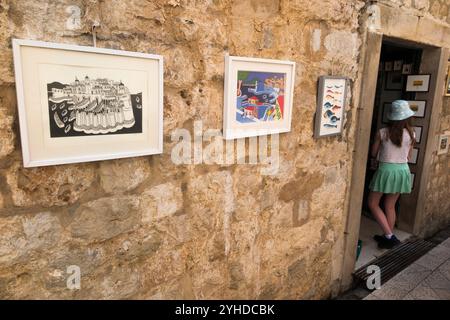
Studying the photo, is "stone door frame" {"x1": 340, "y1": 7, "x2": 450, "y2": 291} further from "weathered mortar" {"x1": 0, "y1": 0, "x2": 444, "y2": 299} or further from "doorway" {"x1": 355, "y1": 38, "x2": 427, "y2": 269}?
"doorway" {"x1": 355, "y1": 38, "x2": 427, "y2": 269}

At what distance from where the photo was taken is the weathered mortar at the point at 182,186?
43.4 inches

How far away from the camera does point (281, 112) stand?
1845 mm

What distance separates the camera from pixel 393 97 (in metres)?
3.81

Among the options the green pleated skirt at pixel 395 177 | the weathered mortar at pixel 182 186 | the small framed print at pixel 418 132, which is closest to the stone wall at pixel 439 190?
the small framed print at pixel 418 132

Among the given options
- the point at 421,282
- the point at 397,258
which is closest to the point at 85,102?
the point at 421,282

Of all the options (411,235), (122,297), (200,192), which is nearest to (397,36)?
(200,192)

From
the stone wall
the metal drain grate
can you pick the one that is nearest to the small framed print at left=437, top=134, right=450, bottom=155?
the stone wall

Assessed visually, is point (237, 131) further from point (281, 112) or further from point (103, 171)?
point (103, 171)

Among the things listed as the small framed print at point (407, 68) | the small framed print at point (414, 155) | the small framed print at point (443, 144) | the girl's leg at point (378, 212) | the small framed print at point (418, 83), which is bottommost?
the girl's leg at point (378, 212)

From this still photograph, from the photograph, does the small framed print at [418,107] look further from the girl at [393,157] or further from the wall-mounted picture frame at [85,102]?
the wall-mounted picture frame at [85,102]

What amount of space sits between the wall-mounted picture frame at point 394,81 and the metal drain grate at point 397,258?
185 centimetres

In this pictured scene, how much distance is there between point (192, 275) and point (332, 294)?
5.42 ft

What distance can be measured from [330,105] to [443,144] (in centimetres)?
248

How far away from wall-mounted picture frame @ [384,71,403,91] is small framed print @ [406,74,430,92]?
0.62 ft
